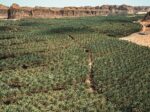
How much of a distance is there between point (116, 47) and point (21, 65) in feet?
56.0

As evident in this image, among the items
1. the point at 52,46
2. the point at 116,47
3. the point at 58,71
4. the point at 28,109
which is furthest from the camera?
the point at 52,46

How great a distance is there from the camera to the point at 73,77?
122ft

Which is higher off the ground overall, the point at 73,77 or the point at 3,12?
the point at 3,12

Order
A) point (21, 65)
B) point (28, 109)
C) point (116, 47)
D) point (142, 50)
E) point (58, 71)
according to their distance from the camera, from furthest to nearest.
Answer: point (116, 47) → point (142, 50) → point (21, 65) → point (58, 71) → point (28, 109)

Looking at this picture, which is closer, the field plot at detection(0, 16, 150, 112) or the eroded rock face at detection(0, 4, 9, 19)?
the field plot at detection(0, 16, 150, 112)

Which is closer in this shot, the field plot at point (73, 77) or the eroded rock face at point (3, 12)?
the field plot at point (73, 77)

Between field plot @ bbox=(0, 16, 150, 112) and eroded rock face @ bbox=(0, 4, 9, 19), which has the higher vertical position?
eroded rock face @ bbox=(0, 4, 9, 19)

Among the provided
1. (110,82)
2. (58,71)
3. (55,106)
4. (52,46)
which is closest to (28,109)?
(55,106)

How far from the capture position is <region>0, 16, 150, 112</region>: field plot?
28234 mm

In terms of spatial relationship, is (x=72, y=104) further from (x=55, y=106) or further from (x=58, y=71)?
(x=58, y=71)

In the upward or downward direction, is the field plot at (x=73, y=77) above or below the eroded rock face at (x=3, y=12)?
below

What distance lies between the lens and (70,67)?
41.8 m

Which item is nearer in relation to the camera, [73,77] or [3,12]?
[73,77]

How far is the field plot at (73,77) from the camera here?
28234mm
